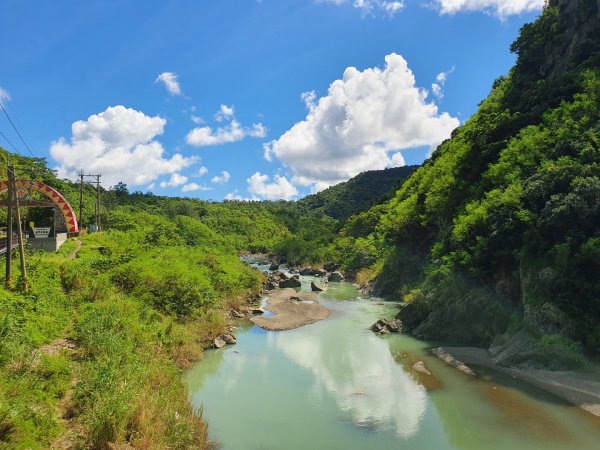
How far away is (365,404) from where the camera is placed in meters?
21.3

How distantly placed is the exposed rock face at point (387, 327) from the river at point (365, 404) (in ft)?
11.0

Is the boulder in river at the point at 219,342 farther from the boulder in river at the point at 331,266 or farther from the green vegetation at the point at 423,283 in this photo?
the boulder in river at the point at 331,266


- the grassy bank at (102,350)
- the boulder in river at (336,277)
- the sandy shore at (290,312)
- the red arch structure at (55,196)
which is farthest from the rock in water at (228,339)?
the boulder in river at (336,277)

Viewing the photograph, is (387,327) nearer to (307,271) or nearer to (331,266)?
(331,266)

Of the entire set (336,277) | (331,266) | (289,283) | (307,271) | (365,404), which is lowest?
(365,404)

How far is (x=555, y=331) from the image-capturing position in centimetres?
2466

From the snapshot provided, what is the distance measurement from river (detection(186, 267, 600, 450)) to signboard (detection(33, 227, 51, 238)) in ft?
76.9

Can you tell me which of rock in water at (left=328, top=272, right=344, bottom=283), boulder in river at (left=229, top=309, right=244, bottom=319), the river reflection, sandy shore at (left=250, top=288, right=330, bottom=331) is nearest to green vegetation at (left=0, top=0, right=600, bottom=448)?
boulder in river at (left=229, top=309, right=244, bottom=319)

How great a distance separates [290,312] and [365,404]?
21.3m

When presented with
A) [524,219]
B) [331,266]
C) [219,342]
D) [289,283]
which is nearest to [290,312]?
[219,342]

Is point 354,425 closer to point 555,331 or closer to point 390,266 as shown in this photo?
point 555,331

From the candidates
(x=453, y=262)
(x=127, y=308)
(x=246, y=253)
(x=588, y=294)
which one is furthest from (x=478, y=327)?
(x=246, y=253)

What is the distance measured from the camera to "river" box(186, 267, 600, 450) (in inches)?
699

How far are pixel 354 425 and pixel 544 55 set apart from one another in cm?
6085
